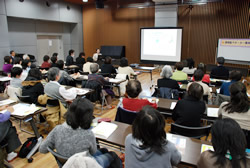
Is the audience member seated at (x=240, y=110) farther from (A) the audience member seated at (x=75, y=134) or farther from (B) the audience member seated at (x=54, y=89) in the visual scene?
(B) the audience member seated at (x=54, y=89)

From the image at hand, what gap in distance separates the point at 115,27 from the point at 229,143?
10.7 meters

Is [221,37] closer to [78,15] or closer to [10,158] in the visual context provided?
[78,15]

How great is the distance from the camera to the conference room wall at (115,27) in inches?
415

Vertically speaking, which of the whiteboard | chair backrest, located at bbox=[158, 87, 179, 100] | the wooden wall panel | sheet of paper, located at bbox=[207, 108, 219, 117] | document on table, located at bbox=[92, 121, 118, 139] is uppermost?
the wooden wall panel

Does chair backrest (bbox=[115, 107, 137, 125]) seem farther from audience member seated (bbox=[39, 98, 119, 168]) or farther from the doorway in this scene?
the doorway

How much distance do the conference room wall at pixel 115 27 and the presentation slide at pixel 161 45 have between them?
1.36 m

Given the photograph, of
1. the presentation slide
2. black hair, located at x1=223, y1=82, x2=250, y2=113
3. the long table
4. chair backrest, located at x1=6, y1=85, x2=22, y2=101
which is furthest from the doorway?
black hair, located at x1=223, y1=82, x2=250, y2=113

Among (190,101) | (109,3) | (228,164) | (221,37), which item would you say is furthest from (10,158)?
(109,3)

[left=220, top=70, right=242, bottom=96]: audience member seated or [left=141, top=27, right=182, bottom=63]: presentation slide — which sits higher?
[left=141, top=27, right=182, bottom=63]: presentation slide

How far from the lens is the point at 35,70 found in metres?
3.70

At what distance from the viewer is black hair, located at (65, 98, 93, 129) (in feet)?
5.47

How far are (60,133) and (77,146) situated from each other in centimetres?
19

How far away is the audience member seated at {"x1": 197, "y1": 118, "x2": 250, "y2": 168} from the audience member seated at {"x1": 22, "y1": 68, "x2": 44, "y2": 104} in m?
3.18

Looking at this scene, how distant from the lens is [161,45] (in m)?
8.85
